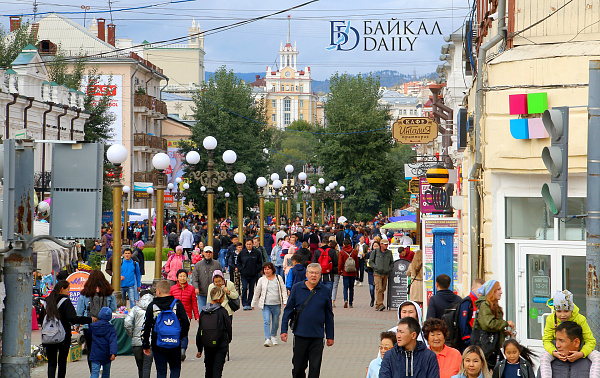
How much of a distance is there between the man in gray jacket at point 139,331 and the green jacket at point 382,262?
9642 mm

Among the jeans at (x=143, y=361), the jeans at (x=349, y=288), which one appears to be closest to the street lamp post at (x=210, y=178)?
the jeans at (x=349, y=288)

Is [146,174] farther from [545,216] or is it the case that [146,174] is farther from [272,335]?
[545,216]

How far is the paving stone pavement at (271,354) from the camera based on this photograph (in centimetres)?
1195

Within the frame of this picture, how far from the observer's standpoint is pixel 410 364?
21.5 feet

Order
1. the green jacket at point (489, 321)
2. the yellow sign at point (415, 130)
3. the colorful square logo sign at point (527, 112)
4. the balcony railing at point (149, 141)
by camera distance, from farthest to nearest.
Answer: the balcony railing at point (149, 141) → the yellow sign at point (415, 130) → the colorful square logo sign at point (527, 112) → the green jacket at point (489, 321)

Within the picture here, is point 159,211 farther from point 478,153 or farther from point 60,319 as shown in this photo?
point 478,153

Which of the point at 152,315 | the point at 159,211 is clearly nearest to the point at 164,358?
the point at 152,315

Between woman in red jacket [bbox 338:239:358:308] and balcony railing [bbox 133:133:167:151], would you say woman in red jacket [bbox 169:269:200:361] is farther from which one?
balcony railing [bbox 133:133:167:151]

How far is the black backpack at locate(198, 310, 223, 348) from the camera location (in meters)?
10.4

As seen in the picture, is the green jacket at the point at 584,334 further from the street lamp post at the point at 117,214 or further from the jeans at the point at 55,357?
the street lamp post at the point at 117,214

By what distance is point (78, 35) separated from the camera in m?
65.3

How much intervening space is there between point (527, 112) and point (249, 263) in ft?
31.4

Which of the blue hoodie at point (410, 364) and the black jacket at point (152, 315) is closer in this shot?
the blue hoodie at point (410, 364)

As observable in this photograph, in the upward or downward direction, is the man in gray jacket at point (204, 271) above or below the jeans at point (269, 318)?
above
